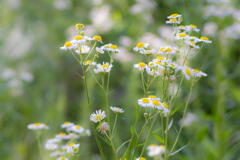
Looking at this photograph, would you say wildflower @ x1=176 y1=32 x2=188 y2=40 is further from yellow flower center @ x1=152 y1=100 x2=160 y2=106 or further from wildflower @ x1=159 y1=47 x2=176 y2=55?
yellow flower center @ x1=152 y1=100 x2=160 y2=106

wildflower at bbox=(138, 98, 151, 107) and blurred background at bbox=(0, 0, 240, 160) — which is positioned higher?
blurred background at bbox=(0, 0, 240, 160)

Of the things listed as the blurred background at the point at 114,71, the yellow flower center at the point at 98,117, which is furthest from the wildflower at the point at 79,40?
the blurred background at the point at 114,71

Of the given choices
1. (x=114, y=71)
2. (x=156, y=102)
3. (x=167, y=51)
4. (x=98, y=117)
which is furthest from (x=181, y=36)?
(x=114, y=71)

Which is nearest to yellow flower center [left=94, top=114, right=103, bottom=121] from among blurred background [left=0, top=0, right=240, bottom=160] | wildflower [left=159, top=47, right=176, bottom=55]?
wildflower [left=159, top=47, right=176, bottom=55]

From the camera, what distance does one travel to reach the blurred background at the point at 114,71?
2.39 metres

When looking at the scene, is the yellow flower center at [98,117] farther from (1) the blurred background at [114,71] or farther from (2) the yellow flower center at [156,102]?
(1) the blurred background at [114,71]

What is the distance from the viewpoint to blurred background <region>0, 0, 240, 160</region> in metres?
2.39

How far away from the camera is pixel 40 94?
3.39m

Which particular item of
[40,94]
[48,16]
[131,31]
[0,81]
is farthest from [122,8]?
[0,81]

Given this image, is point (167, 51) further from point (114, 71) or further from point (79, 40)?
point (114, 71)

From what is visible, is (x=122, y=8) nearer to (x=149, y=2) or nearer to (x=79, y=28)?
(x=149, y=2)

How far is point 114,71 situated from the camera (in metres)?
3.93

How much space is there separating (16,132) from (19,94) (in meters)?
0.37

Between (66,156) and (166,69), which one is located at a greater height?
(166,69)
